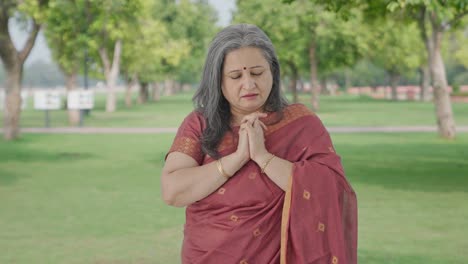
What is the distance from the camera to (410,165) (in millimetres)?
15258

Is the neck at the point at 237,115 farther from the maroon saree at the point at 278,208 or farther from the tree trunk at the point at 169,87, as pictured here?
the tree trunk at the point at 169,87

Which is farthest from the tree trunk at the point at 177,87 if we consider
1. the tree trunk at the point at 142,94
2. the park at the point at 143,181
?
Result: the park at the point at 143,181

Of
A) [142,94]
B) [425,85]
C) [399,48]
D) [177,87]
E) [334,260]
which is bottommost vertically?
[177,87]

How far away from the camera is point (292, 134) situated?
3.06m

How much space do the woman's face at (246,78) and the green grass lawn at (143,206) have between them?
4681 millimetres

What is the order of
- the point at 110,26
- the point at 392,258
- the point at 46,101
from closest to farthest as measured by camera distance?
the point at 392,258 < the point at 110,26 < the point at 46,101

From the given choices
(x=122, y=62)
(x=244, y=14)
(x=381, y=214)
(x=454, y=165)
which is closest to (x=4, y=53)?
(x=454, y=165)

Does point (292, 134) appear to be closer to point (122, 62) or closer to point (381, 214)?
point (381, 214)

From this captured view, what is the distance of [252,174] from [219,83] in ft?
1.18

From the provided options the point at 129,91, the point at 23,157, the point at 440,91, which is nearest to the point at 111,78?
the point at 129,91

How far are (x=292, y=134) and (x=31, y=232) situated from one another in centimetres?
648

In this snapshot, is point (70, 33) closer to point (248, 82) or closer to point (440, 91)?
point (440, 91)

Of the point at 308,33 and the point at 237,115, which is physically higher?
the point at 308,33

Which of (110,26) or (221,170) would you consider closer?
(221,170)
